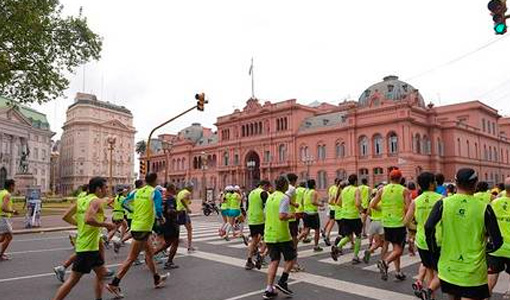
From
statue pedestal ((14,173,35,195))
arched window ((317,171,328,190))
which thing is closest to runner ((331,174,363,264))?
statue pedestal ((14,173,35,195))

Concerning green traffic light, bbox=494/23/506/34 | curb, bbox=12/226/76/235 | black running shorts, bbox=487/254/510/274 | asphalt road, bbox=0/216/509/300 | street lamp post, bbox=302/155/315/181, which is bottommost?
curb, bbox=12/226/76/235

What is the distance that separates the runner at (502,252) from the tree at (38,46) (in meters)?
23.0

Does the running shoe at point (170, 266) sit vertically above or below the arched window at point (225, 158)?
below

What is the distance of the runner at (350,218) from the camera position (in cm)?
989

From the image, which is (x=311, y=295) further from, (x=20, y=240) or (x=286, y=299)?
(x=20, y=240)

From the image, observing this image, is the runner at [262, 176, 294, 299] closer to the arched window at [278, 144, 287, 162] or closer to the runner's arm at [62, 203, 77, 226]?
the runner's arm at [62, 203, 77, 226]

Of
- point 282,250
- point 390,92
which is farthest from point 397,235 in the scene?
point 390,92

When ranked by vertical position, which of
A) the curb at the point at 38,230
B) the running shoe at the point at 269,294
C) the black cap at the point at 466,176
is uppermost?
the black cap at the point at 466,176

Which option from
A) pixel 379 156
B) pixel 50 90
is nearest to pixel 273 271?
pixel 50 90

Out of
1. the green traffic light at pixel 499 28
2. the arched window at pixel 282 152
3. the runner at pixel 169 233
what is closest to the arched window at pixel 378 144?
the arched window at pixel 282 152

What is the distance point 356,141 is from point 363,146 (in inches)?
42.0

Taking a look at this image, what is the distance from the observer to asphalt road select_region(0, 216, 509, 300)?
7.01 m

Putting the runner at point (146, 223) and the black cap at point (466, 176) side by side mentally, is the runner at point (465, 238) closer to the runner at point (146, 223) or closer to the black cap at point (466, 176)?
the black cap at point (466, 176)

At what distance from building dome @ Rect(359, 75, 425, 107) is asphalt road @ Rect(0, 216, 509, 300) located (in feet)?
141
